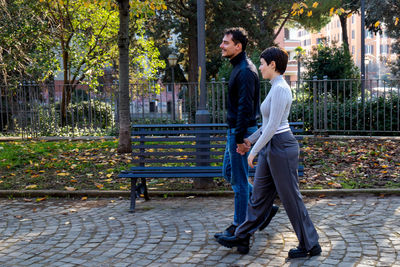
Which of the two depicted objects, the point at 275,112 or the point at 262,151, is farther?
the point at 262,151

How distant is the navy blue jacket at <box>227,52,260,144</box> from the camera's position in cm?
471

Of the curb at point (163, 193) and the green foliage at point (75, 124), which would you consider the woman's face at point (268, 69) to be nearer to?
the curb at point (163, 193)

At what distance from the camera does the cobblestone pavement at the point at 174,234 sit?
4535 mm

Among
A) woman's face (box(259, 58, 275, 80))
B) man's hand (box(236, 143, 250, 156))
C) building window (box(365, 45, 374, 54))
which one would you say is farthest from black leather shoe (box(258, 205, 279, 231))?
building window (box(365, 45, 374, 54))

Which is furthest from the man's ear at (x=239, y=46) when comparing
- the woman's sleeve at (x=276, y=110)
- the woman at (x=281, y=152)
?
the woman's sleeve at (x=276, y=110)

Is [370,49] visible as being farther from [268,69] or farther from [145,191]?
[268,69]

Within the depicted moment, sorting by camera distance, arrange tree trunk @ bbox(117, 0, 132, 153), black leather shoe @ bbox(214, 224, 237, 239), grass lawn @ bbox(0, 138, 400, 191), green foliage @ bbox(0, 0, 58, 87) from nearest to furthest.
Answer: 1. black leather shoe @ bbox(214, 224, 237, 239)
2. grass lawn @ bbox(0, 138, 400, 191)
3. tree trunk @ bbox(117, 0, 132, 153)
4. green foliage @ bbox(0, 0, 58, 87)

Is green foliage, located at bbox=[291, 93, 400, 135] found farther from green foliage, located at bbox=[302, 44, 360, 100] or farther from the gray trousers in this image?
the gray trousers

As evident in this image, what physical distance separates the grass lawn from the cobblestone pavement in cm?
79

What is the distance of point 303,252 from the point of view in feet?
14.7

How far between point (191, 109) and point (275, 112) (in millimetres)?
10596

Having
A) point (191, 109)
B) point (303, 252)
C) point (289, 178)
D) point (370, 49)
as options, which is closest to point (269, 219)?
point (303, 252)

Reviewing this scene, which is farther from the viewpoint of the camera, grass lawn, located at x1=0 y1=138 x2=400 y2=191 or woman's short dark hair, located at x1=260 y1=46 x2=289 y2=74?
grass lawn, located at x1=0 y1=138 x2=400 y2=191

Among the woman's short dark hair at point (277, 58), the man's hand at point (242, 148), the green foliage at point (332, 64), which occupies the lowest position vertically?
the man's hand at point (242, 148)
